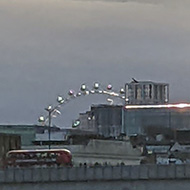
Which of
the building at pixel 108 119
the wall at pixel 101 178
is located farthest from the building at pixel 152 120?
the wall at pixel 101 178

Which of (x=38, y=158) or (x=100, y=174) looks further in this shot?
(x=38, y=158)

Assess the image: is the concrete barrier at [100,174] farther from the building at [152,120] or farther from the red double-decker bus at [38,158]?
the building at [152,120]

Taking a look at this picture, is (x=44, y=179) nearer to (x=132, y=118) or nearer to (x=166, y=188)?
(x=166, y=188)

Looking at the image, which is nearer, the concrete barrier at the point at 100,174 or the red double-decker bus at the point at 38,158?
the concrete barrier at the point at 100,174

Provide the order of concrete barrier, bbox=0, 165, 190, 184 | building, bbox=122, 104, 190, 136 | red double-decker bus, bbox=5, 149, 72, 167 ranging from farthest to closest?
1. building, bbox=122, 104, 190, 136
2. red double-decker bus, bbox=5, 149, 72, 167
3. concrete barrier, bbox=0, 165, 190, 184

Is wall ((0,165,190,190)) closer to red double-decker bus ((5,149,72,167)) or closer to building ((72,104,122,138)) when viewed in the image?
red double-decker bus ((5,149,72,167))

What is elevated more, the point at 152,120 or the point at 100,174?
the point at 152,120

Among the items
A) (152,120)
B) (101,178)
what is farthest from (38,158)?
(152,120)

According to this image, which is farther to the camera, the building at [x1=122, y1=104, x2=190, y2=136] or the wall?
the building at [x1=122, y1=104, x2=190, y2=136]

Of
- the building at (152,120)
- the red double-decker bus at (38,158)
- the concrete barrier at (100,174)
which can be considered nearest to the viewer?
the concrete barrier at (100,174)

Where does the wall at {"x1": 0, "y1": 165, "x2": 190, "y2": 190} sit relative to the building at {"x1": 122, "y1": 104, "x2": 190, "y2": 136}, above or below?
below

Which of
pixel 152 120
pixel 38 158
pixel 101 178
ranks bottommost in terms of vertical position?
pixel 101 178

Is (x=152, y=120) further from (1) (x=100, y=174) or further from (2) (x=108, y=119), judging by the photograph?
(1) (x=100, y=174)

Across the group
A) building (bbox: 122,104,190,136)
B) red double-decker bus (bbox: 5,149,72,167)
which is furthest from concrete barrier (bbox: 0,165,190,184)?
building (bbox: 122,104,190,136)
